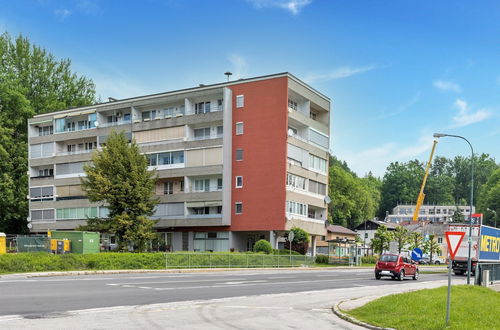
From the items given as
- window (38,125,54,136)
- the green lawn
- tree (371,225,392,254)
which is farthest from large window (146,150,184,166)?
the green lawn

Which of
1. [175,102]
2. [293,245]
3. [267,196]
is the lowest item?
[293,245]

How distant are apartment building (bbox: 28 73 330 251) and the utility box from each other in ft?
51.9

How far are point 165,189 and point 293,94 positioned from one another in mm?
17324

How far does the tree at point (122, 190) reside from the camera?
5109 cm

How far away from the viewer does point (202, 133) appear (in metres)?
60.1

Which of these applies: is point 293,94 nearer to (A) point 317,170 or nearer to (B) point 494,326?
(A) point 317,170

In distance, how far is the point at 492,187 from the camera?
14438cm

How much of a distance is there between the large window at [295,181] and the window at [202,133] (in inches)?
384

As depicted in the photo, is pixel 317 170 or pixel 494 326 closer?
pixel 494 326

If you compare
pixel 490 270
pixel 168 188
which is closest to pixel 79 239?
pixel 168 188

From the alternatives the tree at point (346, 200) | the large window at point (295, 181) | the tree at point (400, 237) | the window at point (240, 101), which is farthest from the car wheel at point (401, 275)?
the tree at point (346, 200)

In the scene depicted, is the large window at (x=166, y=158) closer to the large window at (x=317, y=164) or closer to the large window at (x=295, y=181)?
the large window at (x=295, y=181)

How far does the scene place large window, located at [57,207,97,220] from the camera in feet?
210

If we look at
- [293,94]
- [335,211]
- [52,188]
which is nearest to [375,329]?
[293,94]
